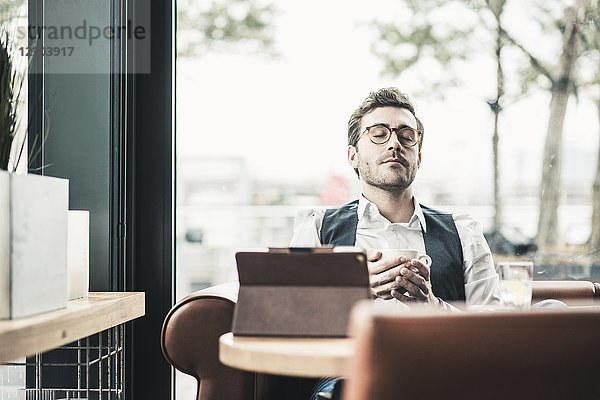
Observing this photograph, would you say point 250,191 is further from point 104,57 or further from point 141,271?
point 104,57

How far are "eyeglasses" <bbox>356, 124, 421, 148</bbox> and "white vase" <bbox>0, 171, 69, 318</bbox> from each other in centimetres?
110

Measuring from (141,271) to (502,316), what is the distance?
1.86 metres

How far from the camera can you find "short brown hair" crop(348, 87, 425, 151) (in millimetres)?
2408

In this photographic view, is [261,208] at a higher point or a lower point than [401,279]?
higher

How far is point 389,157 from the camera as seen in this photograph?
239 cm

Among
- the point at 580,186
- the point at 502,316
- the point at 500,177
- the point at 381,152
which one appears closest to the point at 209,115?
Answer: the point at 381,152

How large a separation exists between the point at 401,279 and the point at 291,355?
701mm

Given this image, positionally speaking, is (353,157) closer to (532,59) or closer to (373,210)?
(373,210)

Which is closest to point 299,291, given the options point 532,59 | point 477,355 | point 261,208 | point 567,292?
point 477,355

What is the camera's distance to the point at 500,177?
2.93 m

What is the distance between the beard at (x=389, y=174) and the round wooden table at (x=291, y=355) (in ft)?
3.78

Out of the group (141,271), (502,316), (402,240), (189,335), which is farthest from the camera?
(141,271)

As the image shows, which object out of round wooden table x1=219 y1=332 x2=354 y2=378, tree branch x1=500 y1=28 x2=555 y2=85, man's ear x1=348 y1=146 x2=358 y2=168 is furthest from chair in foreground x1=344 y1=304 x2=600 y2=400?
tree branch x1=500 y1=28 x2=555 y2=85

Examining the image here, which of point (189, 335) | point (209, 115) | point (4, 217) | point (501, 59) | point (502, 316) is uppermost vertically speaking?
point (501, 59)
